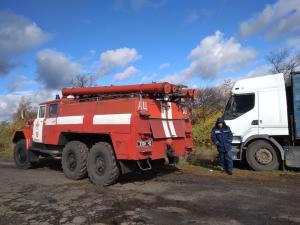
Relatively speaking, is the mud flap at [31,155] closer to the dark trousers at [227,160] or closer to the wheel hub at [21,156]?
the wheel hub at [21,156]

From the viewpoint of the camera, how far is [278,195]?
845 cm

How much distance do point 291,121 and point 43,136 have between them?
7.84 metres

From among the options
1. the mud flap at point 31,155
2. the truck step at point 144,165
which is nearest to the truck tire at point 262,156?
the truck step at point 144,165

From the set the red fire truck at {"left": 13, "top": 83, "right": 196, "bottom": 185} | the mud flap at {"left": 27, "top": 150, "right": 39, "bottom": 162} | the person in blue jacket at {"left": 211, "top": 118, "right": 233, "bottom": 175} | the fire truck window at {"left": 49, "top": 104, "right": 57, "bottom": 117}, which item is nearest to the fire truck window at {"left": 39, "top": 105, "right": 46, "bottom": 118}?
the red fire truck at {"left": 13, "top": 83, "right": 196, "bottom": 185}

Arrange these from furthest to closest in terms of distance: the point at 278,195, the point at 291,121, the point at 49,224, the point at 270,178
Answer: the point at 291,121 → the point at 270,178 → the point at 278,195 → the point at 49,224

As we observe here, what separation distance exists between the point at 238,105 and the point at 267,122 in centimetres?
111

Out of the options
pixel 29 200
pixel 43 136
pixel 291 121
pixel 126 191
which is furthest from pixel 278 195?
pixel 43 136

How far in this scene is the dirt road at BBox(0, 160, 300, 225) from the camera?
6863 millimetres

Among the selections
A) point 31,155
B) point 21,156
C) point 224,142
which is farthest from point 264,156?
point 21,156

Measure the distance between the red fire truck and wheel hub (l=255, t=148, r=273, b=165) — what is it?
2.35 m

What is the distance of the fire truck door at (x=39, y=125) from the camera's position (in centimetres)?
1281

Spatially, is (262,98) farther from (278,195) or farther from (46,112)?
(46,112)

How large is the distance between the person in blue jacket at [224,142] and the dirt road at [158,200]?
1.24ft

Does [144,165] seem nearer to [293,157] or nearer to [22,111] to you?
[293,157]
